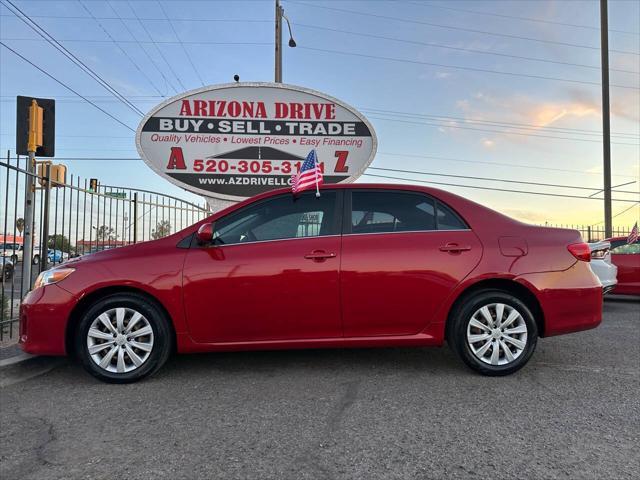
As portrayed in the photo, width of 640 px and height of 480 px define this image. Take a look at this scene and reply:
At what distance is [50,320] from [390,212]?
3.01m

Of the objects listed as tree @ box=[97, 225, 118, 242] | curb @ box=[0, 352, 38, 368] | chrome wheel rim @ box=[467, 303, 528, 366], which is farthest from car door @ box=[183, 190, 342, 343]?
tree @ box=[97, 225, 118, 242]

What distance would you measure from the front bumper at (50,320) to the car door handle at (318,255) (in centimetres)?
196

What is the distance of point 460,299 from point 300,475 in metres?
2.15

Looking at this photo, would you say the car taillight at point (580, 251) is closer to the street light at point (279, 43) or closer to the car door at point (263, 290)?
the car door at point (263, 290)

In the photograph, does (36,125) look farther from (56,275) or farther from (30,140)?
(56,275)

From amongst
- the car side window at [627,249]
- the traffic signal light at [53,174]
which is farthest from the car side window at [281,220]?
the car side window at [627,249]

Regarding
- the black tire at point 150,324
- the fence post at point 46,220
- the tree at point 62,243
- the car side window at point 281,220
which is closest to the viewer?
the black tire at point 150,324

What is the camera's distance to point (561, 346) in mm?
4848

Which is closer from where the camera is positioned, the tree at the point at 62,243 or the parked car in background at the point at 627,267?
the tree at the point at 62,243

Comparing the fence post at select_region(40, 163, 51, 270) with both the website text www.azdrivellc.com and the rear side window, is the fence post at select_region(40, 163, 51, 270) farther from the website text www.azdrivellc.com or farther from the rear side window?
the rear side window

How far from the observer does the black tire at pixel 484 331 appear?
12.1ft

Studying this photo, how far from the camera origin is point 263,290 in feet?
11.9

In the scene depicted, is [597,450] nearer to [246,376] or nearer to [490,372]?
[490,372]

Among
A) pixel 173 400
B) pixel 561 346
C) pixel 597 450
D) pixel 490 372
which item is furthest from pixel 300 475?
pixel 561 346
